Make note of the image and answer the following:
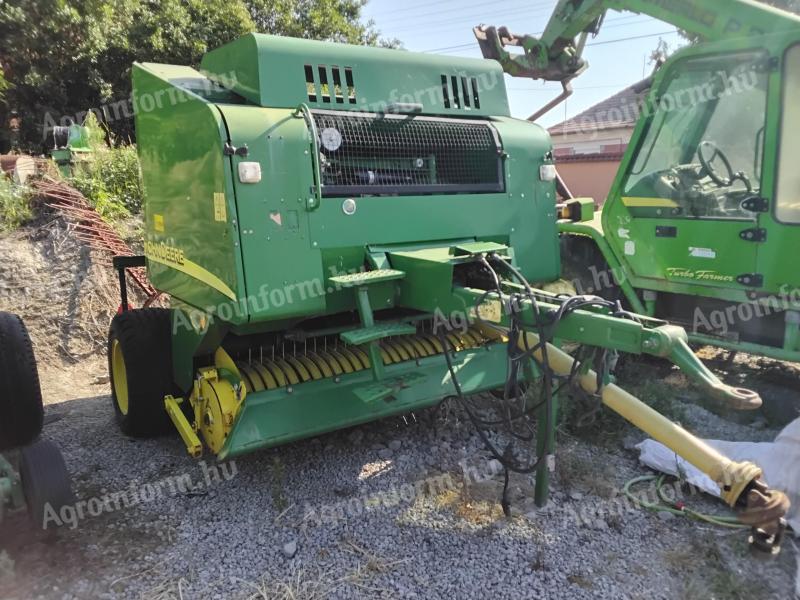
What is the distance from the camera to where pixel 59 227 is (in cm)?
699

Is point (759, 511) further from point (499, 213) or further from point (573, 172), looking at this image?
point (573, 172)

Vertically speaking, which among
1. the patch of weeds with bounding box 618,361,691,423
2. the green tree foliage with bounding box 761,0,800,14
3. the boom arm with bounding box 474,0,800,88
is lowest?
the patch of weeds with bounding box 618,361,691,423

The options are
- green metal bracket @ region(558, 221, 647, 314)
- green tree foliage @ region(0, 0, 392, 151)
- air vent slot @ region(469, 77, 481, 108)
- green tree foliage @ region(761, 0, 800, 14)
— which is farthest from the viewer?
green tree foliage @ region(0, 0, 392, 151)

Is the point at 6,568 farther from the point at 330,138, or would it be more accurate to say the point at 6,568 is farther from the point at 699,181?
the point at 699,181

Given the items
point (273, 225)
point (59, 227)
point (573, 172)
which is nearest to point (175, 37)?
point (59, 227)

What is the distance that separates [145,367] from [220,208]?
5.22 ft

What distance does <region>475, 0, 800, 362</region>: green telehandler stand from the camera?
159 inches

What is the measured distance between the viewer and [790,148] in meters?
3.99

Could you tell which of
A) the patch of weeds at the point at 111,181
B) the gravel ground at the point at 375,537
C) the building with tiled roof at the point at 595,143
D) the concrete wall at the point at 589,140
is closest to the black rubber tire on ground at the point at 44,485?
the gravel ground at the point at 375,537

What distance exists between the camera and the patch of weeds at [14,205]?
279 inches

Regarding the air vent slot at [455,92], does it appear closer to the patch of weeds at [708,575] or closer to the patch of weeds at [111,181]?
the patch of weeds at [708,575]

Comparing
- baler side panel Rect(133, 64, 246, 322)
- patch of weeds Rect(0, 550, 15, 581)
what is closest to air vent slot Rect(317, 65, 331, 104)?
baler side panel Rect(133, 64, 246, 322)

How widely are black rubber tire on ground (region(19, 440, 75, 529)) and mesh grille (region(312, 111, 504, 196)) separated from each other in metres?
1.90

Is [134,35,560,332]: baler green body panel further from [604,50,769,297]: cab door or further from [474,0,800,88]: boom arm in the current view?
[474,0,800,88]: boom arm
